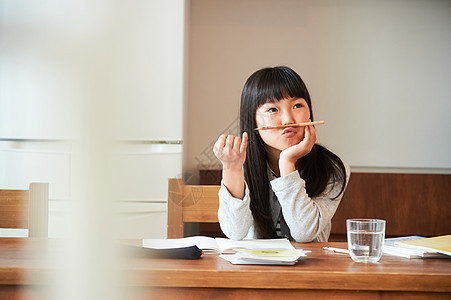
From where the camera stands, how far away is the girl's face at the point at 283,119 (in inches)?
45.4

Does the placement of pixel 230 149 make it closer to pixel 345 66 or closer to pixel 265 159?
pixel 265 159

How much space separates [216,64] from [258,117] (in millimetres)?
1532

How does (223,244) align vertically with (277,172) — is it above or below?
below

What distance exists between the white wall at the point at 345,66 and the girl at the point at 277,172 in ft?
4.69

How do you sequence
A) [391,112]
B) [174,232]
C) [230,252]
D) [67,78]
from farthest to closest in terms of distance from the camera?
1. [391,112]
2. [174,232]
3. [230,252]
4. [67,78]

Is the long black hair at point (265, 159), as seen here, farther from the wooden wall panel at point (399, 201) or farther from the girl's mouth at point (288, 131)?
the wooden wall panel at point (399, 201)

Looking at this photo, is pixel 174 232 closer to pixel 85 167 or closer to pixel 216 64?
pixel 85 167

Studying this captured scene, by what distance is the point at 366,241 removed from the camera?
0.76 m

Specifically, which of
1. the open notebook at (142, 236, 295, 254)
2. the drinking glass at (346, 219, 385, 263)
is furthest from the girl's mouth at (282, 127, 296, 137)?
the drinking glass at (346, 219, 385, 263)

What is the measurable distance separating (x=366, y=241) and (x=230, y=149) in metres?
0.32

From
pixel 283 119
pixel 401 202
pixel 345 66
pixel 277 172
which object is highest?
pixel 345 66

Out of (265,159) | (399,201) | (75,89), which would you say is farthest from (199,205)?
(399,201)

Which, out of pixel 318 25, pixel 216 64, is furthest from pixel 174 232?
pixel 318 25

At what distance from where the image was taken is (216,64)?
106 inches
